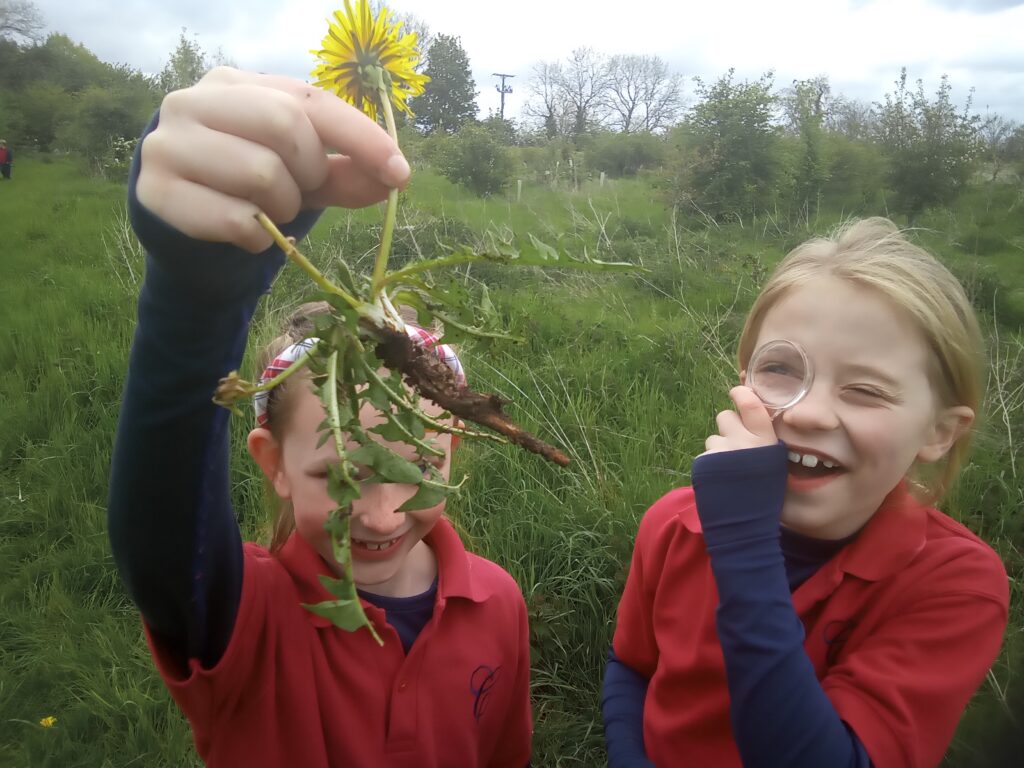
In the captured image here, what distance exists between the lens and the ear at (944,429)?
4.66ft

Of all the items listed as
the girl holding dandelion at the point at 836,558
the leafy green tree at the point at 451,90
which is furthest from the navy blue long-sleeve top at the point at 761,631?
the leafy green tree at the point at 451,90

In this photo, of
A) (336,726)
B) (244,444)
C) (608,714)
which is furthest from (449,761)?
(244,444)

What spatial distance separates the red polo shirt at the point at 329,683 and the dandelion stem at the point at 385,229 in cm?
74

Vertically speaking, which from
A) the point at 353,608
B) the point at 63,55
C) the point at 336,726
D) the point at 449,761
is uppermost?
the point at 63,55

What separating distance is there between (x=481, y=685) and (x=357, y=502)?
54cm

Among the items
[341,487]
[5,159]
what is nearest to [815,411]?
[341,487]

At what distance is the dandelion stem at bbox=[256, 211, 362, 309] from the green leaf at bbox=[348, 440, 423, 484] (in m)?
0.17

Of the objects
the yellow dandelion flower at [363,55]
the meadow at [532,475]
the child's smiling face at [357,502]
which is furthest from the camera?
the meadow at [532,475]

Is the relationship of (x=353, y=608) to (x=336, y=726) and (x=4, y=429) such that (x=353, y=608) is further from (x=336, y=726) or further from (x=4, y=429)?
(x=4, y=429)

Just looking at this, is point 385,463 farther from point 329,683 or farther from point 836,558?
point 836,558

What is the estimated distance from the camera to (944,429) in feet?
4.73

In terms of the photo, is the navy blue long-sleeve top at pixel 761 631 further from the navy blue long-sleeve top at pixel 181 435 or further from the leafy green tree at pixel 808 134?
the leafy green tree at pixel 808 134

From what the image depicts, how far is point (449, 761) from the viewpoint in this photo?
139 centimetres

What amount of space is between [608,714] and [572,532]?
1141 millimetres
